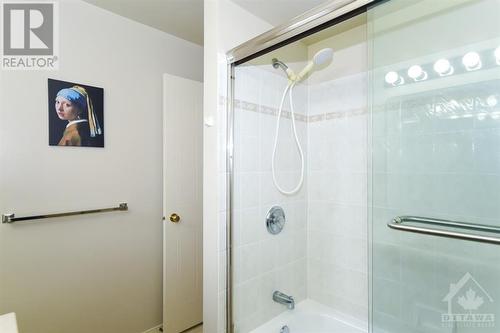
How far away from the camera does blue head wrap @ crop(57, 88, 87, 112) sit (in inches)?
63.7

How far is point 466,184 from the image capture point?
1.10 metres

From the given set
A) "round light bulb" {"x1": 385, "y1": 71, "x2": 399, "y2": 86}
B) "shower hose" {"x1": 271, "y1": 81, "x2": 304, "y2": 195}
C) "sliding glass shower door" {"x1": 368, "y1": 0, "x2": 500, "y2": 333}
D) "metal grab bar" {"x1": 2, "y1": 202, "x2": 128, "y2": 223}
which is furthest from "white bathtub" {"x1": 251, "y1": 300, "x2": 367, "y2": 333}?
"round light bulb" {"x1": 385, "y1": 71, "x2": 399, "y2": 86}

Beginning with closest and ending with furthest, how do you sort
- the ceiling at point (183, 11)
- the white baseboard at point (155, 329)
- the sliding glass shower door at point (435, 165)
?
the sliding glass shower door at point (435, 165), the ceiling at point (183, 11), the white baseboard at point (155, 329)

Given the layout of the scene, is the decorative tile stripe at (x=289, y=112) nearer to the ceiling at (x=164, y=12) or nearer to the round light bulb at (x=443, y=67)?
the round light bulb at (x=443, y=67)

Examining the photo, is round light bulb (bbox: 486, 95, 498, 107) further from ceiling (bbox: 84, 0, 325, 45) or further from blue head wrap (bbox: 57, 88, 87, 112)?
blue head wrap (bbox: 57, 88, 87, 112)

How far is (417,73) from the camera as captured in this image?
1.23 m

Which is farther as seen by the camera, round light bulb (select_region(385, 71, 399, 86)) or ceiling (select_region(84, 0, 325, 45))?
ceiling (select_region(84, 0, 325, 45))

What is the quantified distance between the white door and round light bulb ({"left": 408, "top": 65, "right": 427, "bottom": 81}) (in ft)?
5.04

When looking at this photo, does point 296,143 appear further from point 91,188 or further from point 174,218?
point 91,188

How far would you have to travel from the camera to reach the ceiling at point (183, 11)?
1502 millimetres

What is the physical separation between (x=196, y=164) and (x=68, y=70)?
106 cm

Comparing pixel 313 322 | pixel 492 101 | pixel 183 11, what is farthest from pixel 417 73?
pixel 313 322

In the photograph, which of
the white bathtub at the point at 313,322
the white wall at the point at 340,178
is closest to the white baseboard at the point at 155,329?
the white bathtub at the point at 313,322

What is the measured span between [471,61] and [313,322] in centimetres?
167
